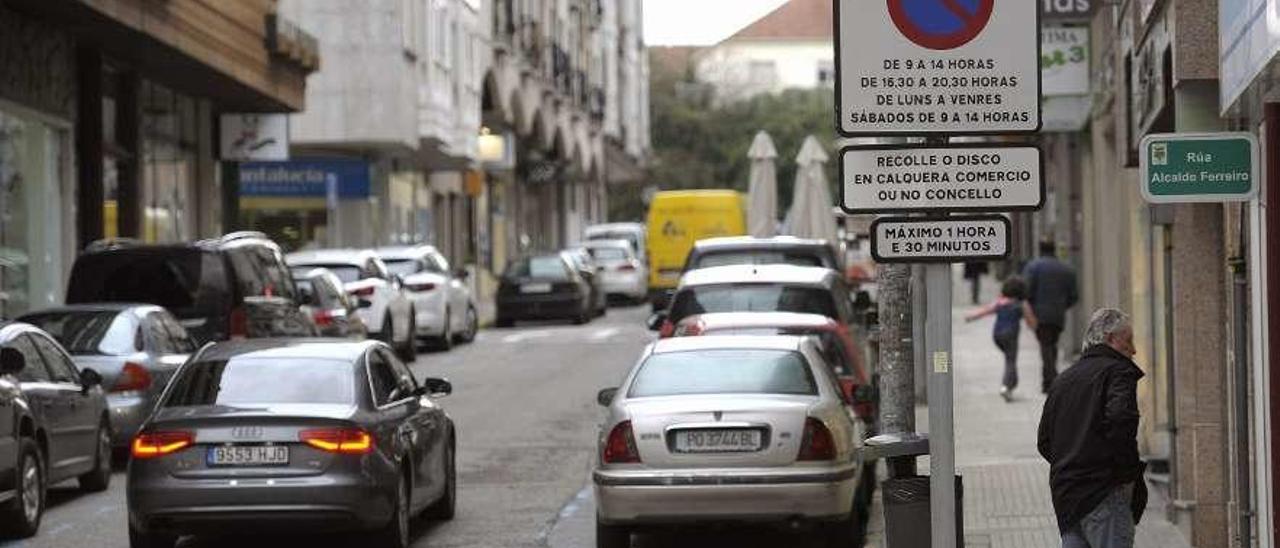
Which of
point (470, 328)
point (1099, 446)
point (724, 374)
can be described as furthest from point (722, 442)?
point (470, 328)

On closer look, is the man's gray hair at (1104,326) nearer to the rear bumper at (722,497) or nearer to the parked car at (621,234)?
the rear bumper at (722,497)

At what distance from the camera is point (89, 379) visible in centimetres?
1755

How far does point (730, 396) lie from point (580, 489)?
444 cm

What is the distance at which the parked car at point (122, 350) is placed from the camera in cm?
1908

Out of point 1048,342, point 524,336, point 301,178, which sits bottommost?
point 524,336

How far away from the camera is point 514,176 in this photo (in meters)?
72.2

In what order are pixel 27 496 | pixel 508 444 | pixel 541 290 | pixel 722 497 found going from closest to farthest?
pixel 722 497
pixel 27 496
pixel 508 444
pixel 541 290

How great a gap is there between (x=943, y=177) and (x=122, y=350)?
1249cm

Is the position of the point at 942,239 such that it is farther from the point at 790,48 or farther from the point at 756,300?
the point at 790,48

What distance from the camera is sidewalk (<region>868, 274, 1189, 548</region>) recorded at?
47.2ft

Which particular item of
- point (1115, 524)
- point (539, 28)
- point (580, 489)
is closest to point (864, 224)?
point (580, 489)

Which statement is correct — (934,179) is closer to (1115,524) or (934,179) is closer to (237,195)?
(1115,524)

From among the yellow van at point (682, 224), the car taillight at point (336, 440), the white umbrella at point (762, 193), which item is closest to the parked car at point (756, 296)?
the car taillight at point (336, 440)

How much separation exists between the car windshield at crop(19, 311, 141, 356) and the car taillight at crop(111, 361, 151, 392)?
8.3 inches
